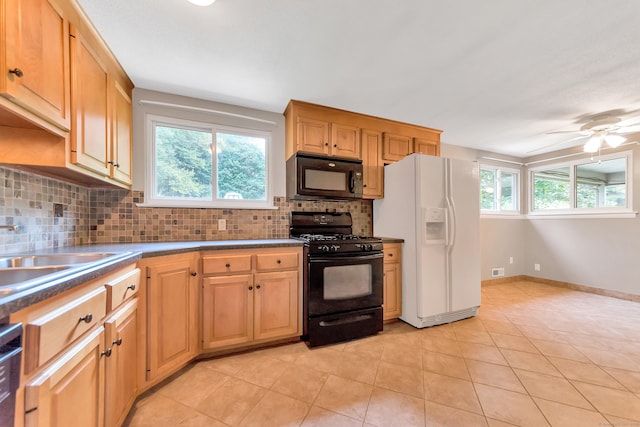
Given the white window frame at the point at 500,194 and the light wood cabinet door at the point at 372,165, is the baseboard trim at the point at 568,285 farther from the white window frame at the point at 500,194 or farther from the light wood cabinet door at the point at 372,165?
the light wood cabinet door at the point at 372,165

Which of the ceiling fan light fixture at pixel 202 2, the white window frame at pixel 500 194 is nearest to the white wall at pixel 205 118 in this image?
the ceiling fan light fixture at pixel 202 2

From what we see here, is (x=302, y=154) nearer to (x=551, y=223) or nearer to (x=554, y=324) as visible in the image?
(x=554, y=324)

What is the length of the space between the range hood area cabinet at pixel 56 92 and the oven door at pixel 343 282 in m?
1.67

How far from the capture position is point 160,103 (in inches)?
88.8

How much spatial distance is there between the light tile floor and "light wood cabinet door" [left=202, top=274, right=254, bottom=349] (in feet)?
0.56

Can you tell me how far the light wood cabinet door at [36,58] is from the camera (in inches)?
37.1

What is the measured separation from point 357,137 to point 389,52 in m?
1.07

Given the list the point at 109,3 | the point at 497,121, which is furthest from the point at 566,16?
the point at 109,3

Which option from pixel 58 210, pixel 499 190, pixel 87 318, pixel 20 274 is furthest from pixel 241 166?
pixel 499 190

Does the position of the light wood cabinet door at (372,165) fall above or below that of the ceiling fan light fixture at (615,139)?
below

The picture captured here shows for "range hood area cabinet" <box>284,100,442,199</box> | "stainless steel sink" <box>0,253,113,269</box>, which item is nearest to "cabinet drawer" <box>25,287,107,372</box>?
"stainless steel sink" <box>0,253,113,269</box>

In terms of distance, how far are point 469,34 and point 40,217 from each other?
116 inches

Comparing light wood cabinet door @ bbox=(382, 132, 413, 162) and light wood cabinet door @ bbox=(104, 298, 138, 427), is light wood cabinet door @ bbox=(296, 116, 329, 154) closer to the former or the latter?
light wood cabinet door @ bbox=(382, 132, 413, 162)

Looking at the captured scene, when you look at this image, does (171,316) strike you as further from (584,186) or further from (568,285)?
(584,186)
